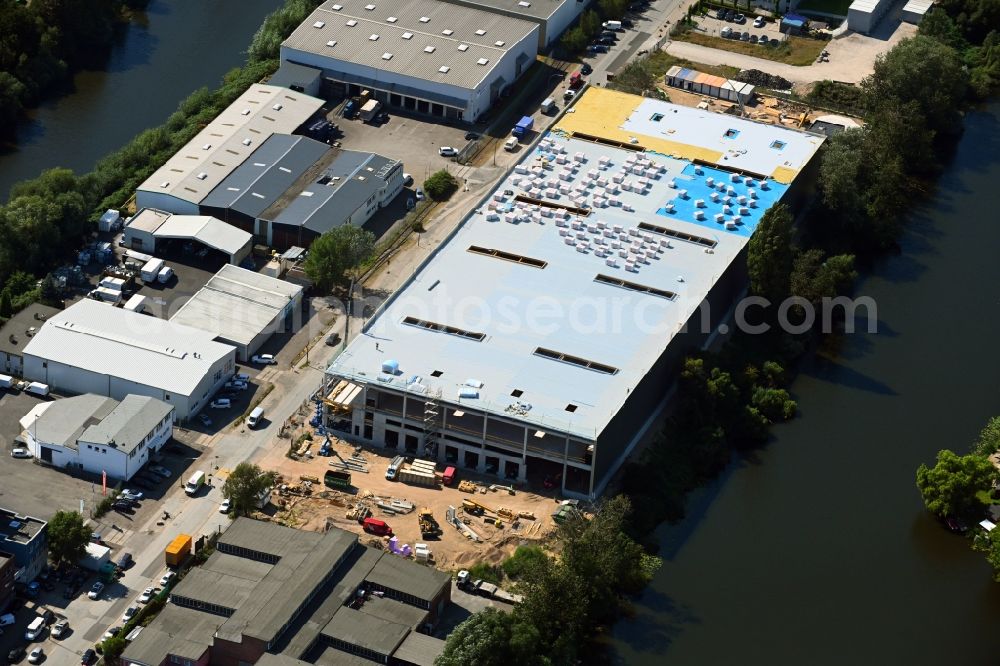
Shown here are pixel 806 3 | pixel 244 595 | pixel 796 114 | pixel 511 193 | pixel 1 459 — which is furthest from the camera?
pixel 806 3

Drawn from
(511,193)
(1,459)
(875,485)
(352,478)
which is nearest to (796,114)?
(511,193)

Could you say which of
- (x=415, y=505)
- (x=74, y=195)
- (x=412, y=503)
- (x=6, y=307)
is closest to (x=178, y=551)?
(x=412, y=503)

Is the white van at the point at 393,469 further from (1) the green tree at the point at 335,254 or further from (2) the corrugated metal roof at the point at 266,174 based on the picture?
(2) the corrugated metal roof at the point at 266,174

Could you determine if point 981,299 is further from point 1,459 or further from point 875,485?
point 1,459

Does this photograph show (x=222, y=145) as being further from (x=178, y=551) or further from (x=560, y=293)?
(x=178, y=551)

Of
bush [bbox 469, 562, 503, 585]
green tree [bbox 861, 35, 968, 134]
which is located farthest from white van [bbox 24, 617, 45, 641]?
green tree [bbox 861, 35, 968, 134]

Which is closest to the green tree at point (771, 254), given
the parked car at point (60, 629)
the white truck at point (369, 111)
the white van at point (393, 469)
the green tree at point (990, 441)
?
the green tree at point (990, 441)
